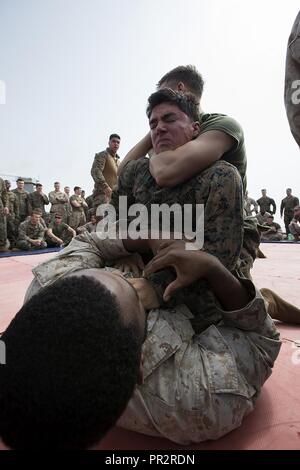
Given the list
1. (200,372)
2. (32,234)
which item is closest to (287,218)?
(32,234)

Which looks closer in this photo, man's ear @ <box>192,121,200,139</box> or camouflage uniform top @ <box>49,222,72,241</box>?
man's ear @ <box>192,121,200,139</box>

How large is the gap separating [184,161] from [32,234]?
8052 mm

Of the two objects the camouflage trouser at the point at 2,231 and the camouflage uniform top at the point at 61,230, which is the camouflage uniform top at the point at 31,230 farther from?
the camouflage uniform top at the point at 61,230

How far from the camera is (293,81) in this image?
63.1 inches

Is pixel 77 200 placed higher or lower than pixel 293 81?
lower

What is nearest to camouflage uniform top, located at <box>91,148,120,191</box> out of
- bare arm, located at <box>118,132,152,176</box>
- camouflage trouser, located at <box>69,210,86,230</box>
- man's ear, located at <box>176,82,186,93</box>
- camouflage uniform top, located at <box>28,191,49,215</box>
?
man's ear, located at <box>176,82,186,93</box>

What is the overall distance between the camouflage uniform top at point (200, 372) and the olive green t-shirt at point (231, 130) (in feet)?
2.04

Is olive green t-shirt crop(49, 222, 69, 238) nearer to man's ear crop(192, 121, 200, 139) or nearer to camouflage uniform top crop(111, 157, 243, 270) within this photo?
man's ear crop(192, 121, 200, 139)

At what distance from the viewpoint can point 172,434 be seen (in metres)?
0.97

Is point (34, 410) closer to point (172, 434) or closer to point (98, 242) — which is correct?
point (172, 434)

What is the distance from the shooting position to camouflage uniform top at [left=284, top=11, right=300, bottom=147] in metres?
1.53

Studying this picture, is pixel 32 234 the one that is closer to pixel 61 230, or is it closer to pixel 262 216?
pixel 61 230

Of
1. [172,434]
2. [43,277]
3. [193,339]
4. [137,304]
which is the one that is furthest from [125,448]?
[43,277]

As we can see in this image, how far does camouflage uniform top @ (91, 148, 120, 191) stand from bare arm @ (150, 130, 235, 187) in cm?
436
